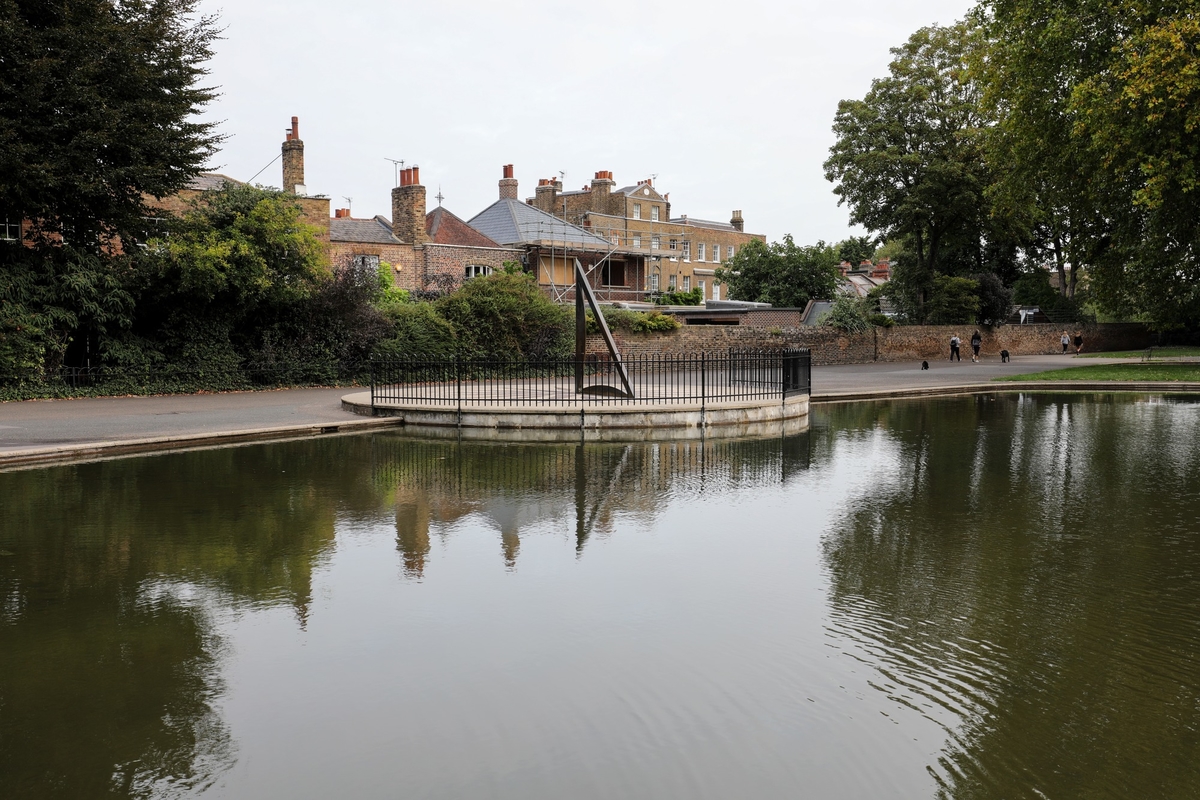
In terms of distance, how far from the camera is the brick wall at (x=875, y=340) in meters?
35.9

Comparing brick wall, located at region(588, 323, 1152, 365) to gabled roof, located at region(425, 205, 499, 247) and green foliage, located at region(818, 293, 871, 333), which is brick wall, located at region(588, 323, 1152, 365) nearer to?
green foliage, located at region(818, 293, 871, 333)

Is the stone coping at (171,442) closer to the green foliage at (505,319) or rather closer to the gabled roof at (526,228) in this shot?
the green foliage at (505,319)

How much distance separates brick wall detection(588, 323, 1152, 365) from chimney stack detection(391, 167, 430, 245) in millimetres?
12979

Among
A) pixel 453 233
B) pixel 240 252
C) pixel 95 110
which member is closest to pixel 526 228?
pixel 453 233

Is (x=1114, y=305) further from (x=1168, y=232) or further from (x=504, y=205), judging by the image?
(x=504, y=205)

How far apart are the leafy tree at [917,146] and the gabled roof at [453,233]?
60.8 ft

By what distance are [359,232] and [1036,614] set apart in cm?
4069

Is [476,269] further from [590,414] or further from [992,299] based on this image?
[590,414]

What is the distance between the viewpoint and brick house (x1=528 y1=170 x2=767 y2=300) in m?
64.2

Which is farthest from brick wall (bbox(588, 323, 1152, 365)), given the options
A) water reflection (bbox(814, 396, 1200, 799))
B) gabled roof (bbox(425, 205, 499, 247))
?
water reflection (bbox(814, 396, 1200, 799))

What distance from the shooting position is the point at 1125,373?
99.2 ft

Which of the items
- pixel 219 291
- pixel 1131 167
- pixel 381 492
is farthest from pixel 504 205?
pixel 381 492

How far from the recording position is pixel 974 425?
57.6 feet

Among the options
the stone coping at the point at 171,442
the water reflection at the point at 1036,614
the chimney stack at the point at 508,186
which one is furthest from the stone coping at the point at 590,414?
the chimney stack at the point at 508,186
